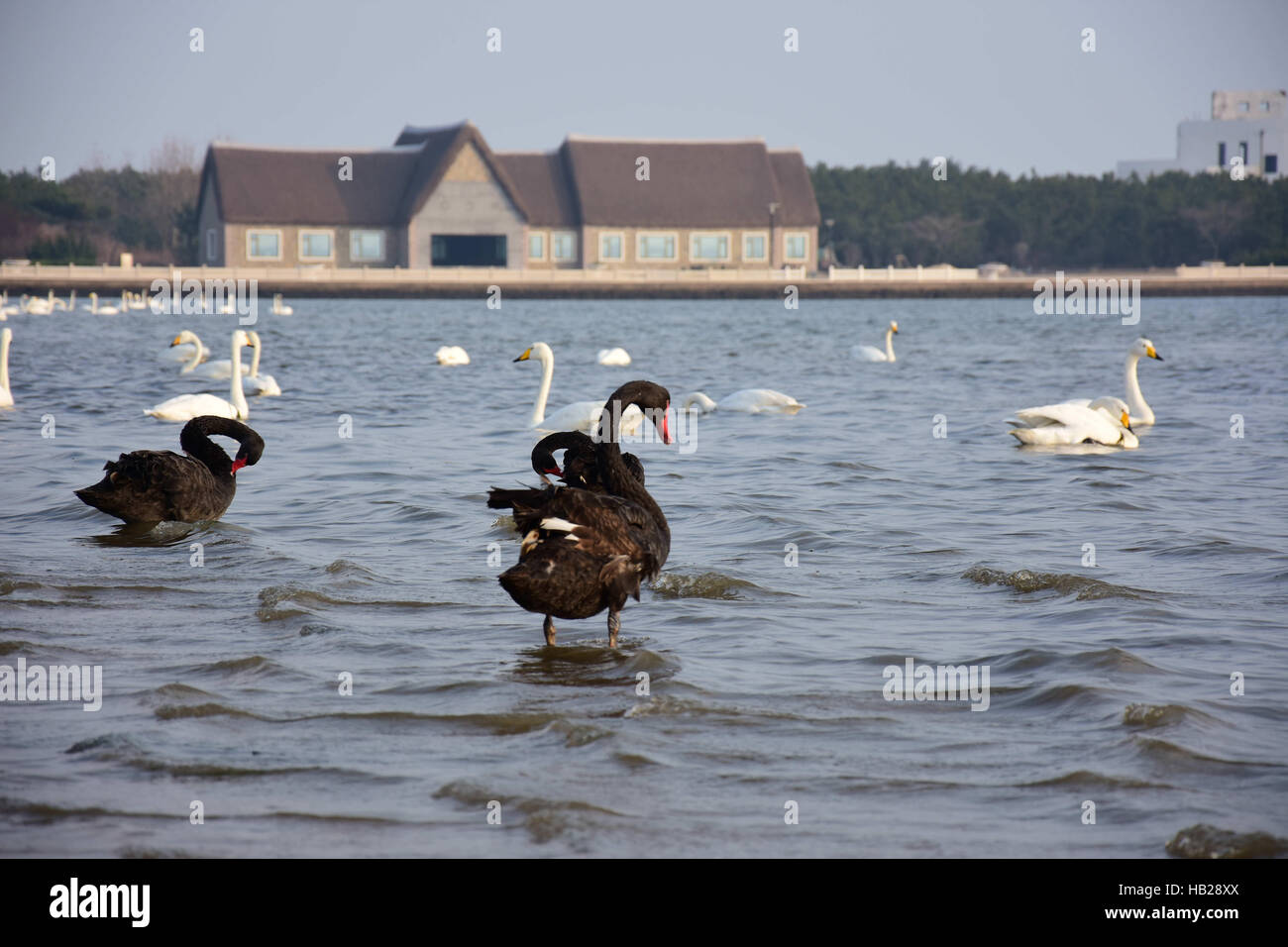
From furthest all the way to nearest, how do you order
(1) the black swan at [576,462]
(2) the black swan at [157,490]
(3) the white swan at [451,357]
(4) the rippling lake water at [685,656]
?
(3) the white swan at [451,357] → (2) the black swan at [157,490] → (1) the black swan at [576,462] → (4) the rippling lake water at [685,656]

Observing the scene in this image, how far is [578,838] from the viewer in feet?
13.8

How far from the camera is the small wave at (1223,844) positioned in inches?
161

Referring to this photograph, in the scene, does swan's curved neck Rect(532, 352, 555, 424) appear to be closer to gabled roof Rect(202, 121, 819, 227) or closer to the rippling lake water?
the rippling lake water

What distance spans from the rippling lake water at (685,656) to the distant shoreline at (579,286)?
2032 inches

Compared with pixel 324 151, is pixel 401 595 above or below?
below

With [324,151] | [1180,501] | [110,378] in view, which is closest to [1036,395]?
[1180,501]

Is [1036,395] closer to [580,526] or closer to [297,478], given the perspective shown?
[297,478]

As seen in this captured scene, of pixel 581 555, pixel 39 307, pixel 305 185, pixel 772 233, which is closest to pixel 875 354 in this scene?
pixel 581 555

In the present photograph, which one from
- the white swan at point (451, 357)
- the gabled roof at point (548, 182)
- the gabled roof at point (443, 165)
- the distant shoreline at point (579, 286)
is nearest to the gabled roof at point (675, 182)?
the gabled roof at point (548, 182)

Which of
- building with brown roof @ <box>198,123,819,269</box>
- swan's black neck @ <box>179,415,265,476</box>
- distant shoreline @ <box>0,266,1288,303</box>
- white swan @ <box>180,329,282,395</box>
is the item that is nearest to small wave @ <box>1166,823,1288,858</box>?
swan's black neck @ <box>179,415,265,476</box>

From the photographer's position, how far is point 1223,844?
4137mm

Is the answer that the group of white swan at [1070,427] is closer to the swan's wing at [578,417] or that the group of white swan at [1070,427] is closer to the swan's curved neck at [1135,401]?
the swan's curved neck at [1135,401]

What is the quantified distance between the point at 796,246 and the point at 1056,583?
72607 mm

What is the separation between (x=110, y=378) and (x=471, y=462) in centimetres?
1120
